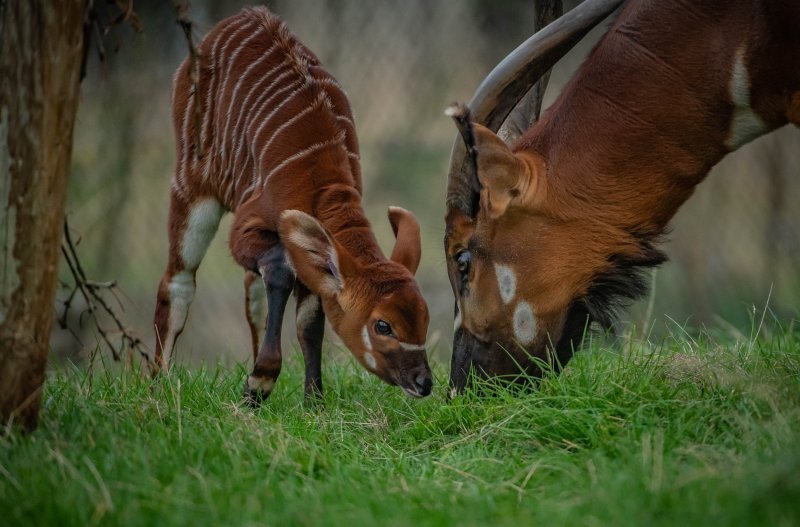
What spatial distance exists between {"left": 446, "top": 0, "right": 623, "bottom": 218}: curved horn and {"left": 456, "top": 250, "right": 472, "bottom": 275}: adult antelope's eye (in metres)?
0.18

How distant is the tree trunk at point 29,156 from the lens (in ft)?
11.9

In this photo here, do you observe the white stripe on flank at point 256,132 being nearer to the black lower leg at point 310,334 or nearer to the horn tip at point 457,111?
the black lower leg at point 310,334

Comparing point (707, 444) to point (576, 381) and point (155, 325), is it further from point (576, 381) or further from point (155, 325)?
point (155, 325)

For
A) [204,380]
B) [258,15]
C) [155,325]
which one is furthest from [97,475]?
[258,15]

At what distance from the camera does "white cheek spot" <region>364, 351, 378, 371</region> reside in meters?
5.01

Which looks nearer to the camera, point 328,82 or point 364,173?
point 328,82

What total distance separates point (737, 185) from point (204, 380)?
17.7 ft

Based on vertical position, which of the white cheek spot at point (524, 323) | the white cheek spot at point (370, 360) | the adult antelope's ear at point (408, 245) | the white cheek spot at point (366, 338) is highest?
the adult antelope's ear at point (408, 245)

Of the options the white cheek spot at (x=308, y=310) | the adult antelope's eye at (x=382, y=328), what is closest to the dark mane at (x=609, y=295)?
the adult antelope's eye at (x=382, y=328)

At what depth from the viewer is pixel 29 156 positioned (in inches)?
144

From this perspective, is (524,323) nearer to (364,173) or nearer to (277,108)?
(277,108)

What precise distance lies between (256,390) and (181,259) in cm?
124

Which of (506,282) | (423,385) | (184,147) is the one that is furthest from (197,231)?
(506,282)

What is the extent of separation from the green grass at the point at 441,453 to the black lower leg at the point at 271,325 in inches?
5.4
